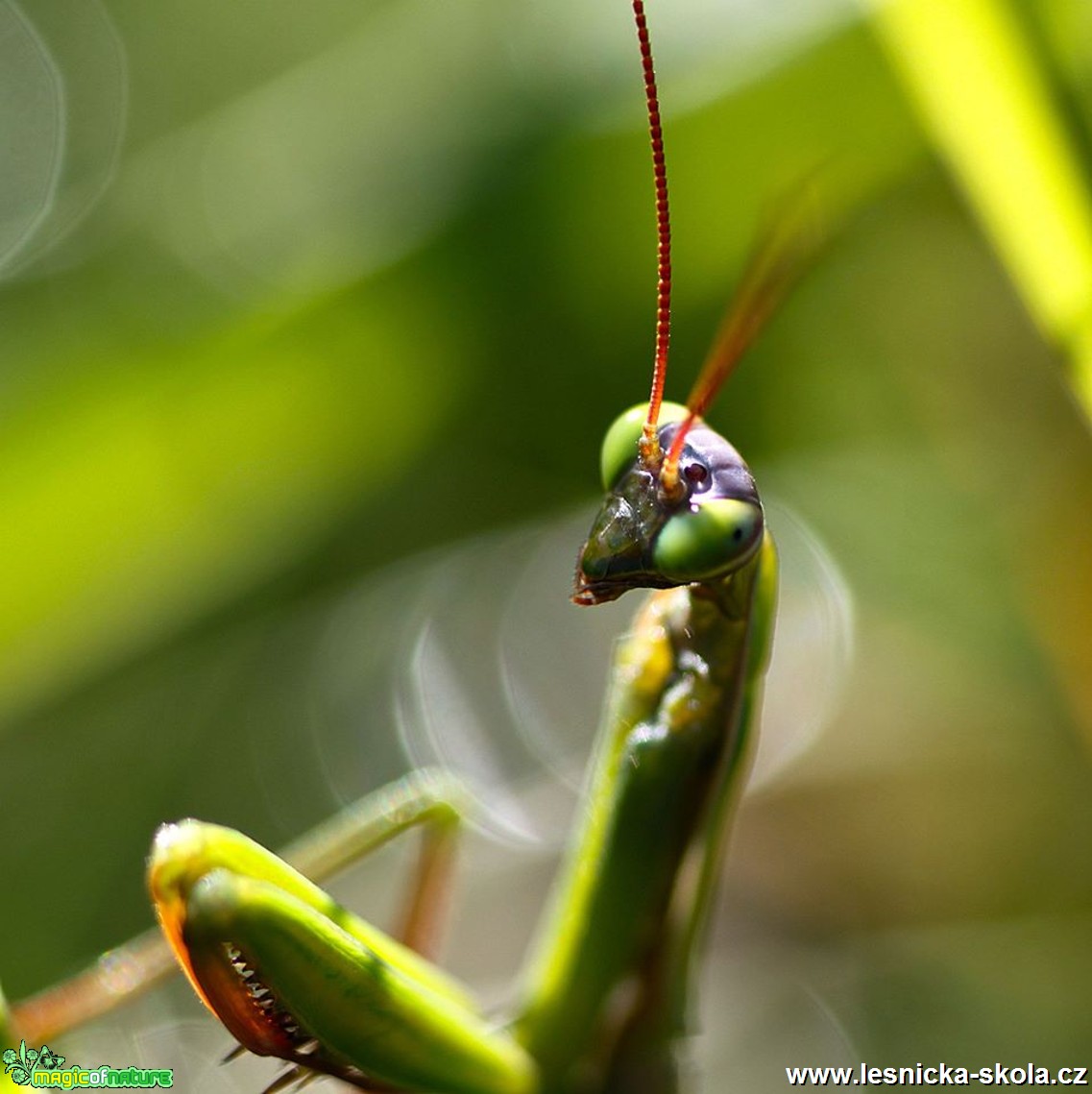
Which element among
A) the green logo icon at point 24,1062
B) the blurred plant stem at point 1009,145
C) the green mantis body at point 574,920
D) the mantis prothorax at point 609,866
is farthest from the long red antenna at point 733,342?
the green logo icon at point 24,1062

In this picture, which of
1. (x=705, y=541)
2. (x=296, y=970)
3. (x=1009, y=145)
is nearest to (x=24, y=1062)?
(x=296, y=970)

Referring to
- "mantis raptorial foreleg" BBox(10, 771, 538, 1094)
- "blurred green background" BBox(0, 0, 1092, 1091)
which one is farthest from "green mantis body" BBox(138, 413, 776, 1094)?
"blurred green background" BBox(0, 0, 1092, 1091)

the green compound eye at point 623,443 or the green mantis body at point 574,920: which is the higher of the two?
the green compound eye at point 623,443

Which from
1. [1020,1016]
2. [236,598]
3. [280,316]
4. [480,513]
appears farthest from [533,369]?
[1020,1016]

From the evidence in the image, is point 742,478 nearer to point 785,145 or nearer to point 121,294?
point 785,145

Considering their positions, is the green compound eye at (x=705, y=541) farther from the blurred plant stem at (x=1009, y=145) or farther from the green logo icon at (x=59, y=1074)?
the green logo icon at (x=59, y=1074)

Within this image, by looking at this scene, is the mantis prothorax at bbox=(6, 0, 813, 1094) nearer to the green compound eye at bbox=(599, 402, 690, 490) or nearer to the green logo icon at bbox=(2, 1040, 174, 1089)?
the green compound eye at bbox=(599, 402, 690, 490)
